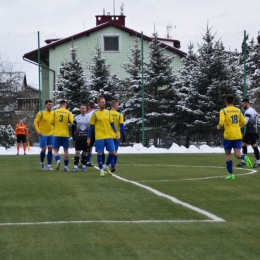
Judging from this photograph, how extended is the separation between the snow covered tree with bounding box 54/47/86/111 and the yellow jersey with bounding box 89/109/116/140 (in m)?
20.3

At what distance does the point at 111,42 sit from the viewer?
48.5 m

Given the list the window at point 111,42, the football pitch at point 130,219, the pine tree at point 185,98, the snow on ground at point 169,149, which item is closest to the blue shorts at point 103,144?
the football pitch at point 130,219

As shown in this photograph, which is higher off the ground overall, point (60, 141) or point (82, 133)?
point (82, 133)

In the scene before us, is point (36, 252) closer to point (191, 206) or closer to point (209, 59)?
point (191, 206)

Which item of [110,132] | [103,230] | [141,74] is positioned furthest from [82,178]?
[141,74]

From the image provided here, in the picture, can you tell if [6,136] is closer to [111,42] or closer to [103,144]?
[111,42]

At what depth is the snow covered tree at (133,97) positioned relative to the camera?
34906 millimetres

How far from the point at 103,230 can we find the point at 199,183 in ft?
21.6

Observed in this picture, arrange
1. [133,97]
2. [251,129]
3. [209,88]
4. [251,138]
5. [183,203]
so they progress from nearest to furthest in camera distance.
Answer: [183,203] → [251,129] → [251,138] → [209,88] → [133,97]

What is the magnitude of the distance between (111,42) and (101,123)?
3228 cm

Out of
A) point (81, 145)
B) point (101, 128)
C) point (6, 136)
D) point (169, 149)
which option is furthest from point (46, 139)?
point (6, 136)

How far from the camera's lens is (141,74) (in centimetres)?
3578

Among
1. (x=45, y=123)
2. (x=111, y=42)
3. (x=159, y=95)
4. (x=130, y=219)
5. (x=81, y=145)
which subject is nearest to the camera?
(x=130, y=219)

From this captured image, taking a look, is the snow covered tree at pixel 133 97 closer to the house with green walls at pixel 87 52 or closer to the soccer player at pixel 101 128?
the house with green walls at pixel 87 52
